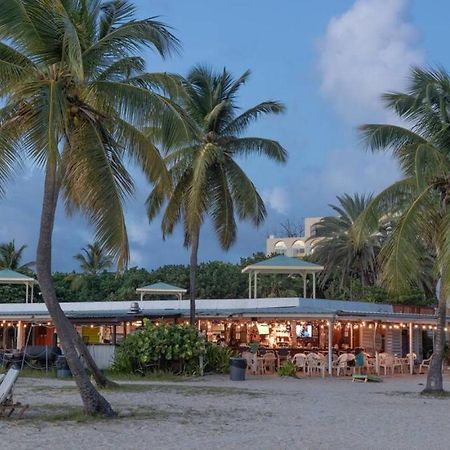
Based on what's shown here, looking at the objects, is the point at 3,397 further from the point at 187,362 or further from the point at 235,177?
the point at 235,177

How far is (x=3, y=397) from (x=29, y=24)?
255 inches

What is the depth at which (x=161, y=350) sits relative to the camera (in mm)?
25109

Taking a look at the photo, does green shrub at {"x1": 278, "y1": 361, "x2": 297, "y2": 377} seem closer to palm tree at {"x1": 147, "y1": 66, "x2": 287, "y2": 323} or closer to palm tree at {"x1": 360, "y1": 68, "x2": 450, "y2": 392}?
palm tree at {"x1": 147, "y1": 66, "x2": 287, "y2": 323}

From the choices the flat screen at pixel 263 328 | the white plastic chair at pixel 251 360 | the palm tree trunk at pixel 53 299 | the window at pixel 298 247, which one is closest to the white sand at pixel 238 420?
the palm tree trunk at pixel 53 299

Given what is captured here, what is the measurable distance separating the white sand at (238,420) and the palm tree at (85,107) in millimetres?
1410

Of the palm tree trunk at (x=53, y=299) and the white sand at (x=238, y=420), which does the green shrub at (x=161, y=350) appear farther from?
the palm tree trunk at (x=53, y=299)

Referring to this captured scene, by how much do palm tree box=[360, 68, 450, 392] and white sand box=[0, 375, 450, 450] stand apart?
10.0ft

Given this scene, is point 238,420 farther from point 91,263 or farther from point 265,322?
point 91,263

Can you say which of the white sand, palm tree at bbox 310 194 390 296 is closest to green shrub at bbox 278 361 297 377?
the white sand

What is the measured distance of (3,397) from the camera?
13.7 meters

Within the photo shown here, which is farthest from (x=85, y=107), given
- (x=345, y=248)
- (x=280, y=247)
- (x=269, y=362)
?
(x=280, y=247)

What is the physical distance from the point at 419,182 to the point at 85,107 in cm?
785

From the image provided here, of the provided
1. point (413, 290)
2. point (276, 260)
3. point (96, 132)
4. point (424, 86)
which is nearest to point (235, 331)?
point (276, 260)

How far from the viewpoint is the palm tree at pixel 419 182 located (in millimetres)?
18391
